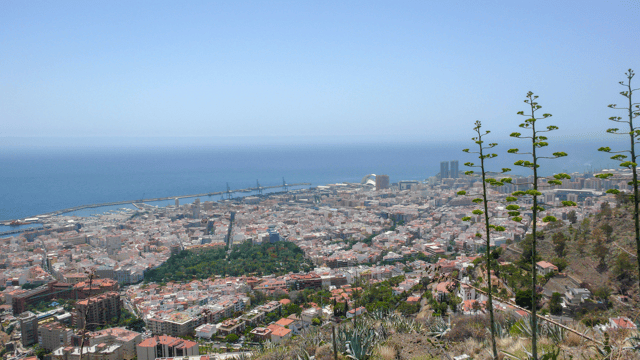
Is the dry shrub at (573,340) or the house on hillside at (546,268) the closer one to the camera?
the dry shrub at (573,340)

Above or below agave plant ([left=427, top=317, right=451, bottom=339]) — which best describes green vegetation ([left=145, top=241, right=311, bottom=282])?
below

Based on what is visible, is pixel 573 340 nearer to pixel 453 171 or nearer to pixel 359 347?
pixel 359 347

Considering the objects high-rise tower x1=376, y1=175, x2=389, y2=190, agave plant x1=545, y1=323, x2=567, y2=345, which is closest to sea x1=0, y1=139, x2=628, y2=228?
high-rise tower x1=376, y1=175, x2=389, y2=190

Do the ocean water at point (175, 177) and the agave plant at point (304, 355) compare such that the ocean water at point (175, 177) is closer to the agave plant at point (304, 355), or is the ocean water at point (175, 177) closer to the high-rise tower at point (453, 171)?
the high-rise tower at point (453, 171)

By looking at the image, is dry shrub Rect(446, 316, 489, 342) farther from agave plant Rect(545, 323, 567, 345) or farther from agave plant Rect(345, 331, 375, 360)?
agave plant Rect(345, 331, 375, 360)

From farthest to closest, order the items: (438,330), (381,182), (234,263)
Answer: (381,182) < (234,263) < (438,330)

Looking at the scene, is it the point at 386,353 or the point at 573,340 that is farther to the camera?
the point at 386,353

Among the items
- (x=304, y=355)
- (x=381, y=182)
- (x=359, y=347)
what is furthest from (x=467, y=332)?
(x=381, y=182)

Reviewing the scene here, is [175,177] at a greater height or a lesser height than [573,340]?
lesser

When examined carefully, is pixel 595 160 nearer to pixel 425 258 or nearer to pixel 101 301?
pixel 425 258

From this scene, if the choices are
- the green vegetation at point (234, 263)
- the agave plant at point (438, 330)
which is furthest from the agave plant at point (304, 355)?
the green vegetation at point (234, 263)
